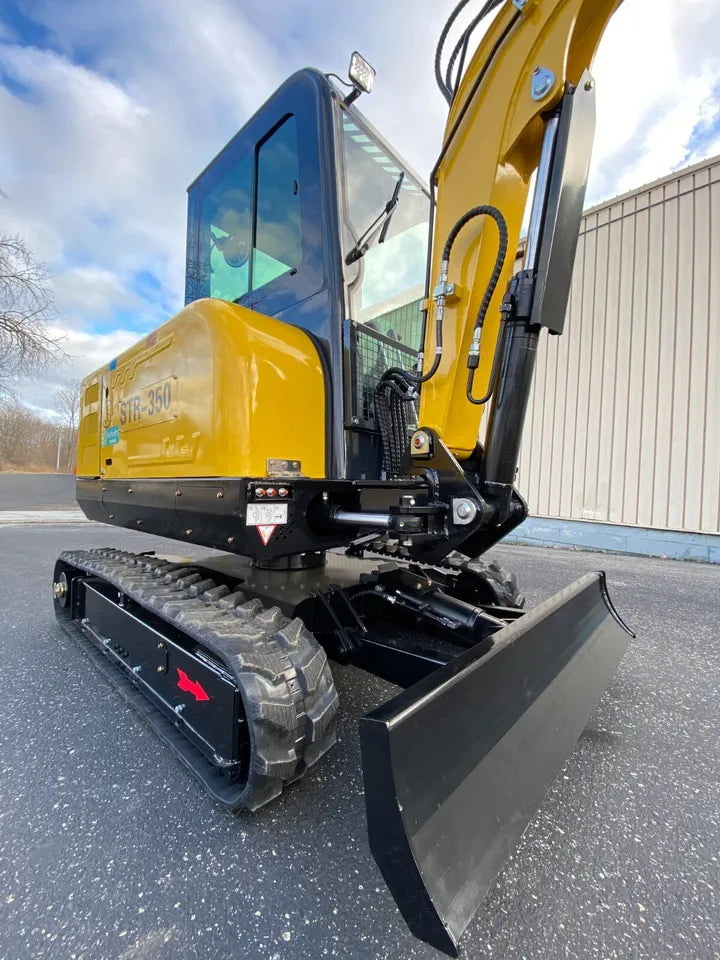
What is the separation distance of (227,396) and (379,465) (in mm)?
751

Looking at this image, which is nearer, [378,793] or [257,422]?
[378,793]

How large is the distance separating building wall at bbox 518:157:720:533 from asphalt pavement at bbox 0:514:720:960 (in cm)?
582

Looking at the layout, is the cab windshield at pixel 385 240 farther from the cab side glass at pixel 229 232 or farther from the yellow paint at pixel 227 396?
the cab side glass at pixel 229 232

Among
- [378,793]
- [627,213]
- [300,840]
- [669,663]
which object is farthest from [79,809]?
[627,213]

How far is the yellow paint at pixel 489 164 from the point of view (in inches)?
65.5

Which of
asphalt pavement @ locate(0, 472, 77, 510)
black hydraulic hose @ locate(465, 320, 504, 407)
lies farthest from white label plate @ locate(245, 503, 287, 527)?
asphalt pavement @ locate(0, 472, 77, 510)

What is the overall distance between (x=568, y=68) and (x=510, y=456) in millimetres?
1421

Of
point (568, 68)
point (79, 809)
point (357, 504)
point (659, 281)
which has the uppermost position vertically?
point (659, 281)

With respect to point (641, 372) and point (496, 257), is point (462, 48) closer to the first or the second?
point (496, 257)

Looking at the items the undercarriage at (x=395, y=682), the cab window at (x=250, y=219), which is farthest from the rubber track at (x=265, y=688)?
the cab window at (x=250, y=219)

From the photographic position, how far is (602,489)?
7.89 metres

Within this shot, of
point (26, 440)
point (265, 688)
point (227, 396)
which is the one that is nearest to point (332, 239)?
point (227, 396)

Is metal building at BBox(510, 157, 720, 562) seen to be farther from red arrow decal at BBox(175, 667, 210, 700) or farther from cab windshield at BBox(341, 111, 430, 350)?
red arrow decal at BBox(175, 667, 210, 700)

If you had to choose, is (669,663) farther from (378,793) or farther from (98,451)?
(98,451)
